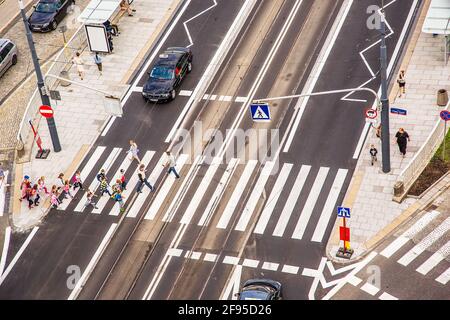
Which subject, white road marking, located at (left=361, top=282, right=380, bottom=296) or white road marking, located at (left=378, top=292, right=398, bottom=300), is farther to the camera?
white road marking, located at (left=361, top=282, right=380, bottom=296)

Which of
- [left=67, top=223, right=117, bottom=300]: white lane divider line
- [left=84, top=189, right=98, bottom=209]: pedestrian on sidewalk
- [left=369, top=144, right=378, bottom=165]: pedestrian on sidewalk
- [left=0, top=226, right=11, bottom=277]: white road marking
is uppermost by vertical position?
[left=369, top=144, right=378, bottom=165]: pedestrian on sidewalk

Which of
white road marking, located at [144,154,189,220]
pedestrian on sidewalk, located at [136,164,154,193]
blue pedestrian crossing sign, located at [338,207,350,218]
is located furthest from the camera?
pedestrian on sidewalk, located at [136,164,154,193]

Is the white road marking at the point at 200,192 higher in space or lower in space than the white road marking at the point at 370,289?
lower

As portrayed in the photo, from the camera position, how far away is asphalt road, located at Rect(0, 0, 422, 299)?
57.4 m

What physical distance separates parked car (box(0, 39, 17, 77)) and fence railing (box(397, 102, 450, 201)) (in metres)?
31.1

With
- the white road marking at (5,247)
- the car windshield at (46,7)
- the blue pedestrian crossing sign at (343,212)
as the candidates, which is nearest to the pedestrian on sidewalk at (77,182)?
the white road marking at (5,247)

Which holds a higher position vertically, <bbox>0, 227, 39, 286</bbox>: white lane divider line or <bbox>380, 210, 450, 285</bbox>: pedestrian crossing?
<bbox>380, 210, 450, 285</bbox>: pedestrian crossing

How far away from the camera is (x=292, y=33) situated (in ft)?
244

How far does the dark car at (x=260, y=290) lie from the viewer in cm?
5316

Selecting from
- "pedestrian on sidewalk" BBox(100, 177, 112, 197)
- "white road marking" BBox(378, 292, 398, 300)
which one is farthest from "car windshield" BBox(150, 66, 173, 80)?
"white road marking" BBox(378, 292, 398, 300)

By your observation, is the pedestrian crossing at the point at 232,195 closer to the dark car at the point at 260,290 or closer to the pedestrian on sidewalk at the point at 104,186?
the pedestrian on sidewalk at the point at 104,186

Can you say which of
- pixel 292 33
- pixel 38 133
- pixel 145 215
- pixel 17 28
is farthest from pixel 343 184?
pixel 17 28

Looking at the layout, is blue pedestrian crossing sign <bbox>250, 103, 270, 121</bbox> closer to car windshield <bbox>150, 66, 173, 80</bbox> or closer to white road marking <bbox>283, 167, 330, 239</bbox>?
white road marking <bbox>283, 167, 330, 239</bbox>

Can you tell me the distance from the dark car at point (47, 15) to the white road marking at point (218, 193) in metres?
21.8
